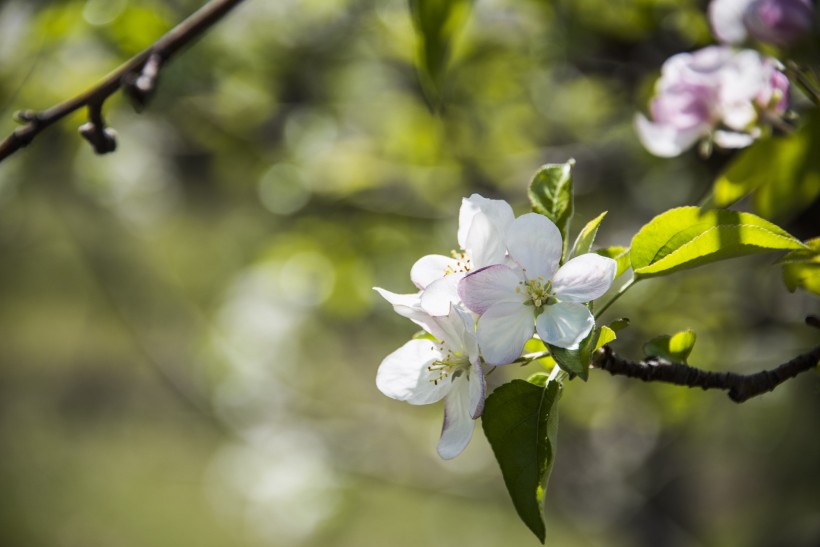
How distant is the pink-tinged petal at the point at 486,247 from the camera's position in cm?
48

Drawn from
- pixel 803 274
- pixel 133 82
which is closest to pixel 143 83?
pixel 133 82

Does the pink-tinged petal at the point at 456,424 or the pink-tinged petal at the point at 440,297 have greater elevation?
the pink-tinged petal at the point at 440,297

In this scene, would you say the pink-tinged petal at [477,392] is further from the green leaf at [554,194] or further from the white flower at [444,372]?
the green leaf at [554,194]

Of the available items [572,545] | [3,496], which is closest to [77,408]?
[3,496]

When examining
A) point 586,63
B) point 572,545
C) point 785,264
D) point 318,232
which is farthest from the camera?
point 572,545

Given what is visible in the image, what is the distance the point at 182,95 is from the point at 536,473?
1.11 meters

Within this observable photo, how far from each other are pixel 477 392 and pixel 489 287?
0.19ft

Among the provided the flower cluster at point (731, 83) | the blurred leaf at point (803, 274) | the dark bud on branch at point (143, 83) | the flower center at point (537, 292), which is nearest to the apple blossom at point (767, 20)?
the flower cluster at point (731, 83)

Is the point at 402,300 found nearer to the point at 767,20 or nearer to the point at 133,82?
the point at 133,82

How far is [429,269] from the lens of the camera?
0.52m

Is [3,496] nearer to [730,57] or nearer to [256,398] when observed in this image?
[256,398]

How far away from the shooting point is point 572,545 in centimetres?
358

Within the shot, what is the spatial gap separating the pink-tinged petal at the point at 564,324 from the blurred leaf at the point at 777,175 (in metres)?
0.22

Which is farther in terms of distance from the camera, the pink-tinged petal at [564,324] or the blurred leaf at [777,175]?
the blurred leaf at [777,175]
